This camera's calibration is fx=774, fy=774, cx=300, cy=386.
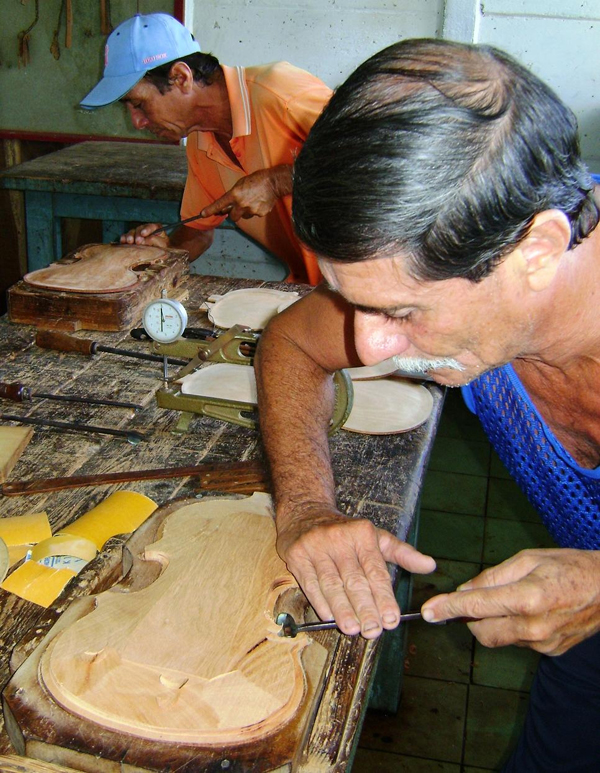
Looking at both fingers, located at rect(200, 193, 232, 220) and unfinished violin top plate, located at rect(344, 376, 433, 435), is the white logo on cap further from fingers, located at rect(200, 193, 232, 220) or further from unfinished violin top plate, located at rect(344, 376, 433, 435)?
unfinished violin top plate, located at rect(344, 376, 433, 435)

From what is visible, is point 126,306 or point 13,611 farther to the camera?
point 126,306

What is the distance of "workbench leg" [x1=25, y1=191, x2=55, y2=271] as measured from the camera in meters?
4.46

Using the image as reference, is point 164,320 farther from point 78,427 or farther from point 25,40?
point 25,40

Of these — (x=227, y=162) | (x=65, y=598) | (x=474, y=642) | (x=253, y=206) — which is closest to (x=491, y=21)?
(x=227, y=162)

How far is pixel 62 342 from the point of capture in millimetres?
2689

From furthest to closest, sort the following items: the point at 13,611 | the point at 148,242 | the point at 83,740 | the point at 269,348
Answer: the point at 148,242 → the point at 269,348 → the point at 13,611 → the point at 83,740

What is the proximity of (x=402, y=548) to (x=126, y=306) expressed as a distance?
1.67 m

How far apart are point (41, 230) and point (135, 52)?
A: 147 centimetres

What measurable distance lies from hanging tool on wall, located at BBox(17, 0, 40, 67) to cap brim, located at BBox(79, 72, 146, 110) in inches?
107

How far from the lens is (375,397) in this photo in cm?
243

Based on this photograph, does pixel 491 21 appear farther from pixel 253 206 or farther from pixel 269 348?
pixel 269 348

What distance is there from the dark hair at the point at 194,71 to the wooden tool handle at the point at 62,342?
142 centimetres

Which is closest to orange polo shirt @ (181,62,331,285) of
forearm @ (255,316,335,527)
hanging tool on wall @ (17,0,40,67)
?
forearm @ (255,316,335,527)

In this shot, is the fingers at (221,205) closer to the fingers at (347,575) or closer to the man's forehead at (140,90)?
the man's forehead at (140,90)
